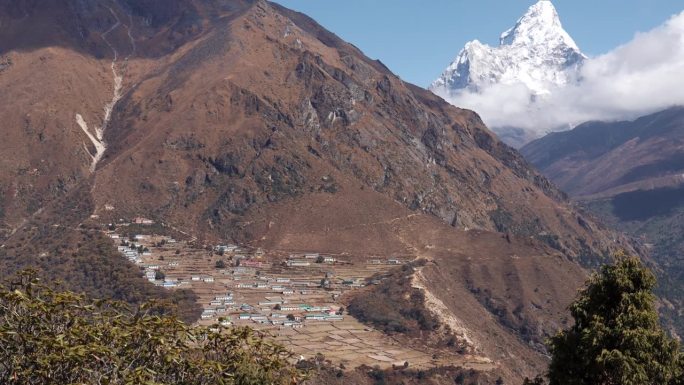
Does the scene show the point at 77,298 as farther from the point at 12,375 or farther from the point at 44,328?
the point at 12,375

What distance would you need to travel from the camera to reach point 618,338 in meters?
22.4

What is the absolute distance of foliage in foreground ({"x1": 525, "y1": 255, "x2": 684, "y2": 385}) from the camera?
72.1ft

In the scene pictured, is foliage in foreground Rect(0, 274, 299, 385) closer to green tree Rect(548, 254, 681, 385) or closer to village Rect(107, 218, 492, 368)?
green tree Rect(548, 254, 681, 385)

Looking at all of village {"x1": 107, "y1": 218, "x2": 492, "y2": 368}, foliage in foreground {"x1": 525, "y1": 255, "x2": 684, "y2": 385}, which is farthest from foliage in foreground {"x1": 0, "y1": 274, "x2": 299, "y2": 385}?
village {"x1": 107, "y1": 218, "x2": 492, "y2": 368}

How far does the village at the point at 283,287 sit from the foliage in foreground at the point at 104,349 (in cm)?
6850

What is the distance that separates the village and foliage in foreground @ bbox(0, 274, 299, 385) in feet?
225

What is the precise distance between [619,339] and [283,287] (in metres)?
119

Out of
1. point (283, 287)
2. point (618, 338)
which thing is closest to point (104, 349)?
point (618, 338)

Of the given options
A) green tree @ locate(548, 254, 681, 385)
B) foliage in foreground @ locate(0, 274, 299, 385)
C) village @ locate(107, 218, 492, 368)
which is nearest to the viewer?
foliage in foreground @ locate(0, 274, 299, 385)

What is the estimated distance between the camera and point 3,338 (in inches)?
706

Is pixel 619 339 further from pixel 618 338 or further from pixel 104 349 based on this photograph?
pixel 104 349

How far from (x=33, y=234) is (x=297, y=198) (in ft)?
219

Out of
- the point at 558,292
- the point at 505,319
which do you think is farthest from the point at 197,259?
the point at 558,292

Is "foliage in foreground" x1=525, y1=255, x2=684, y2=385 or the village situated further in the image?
the village
